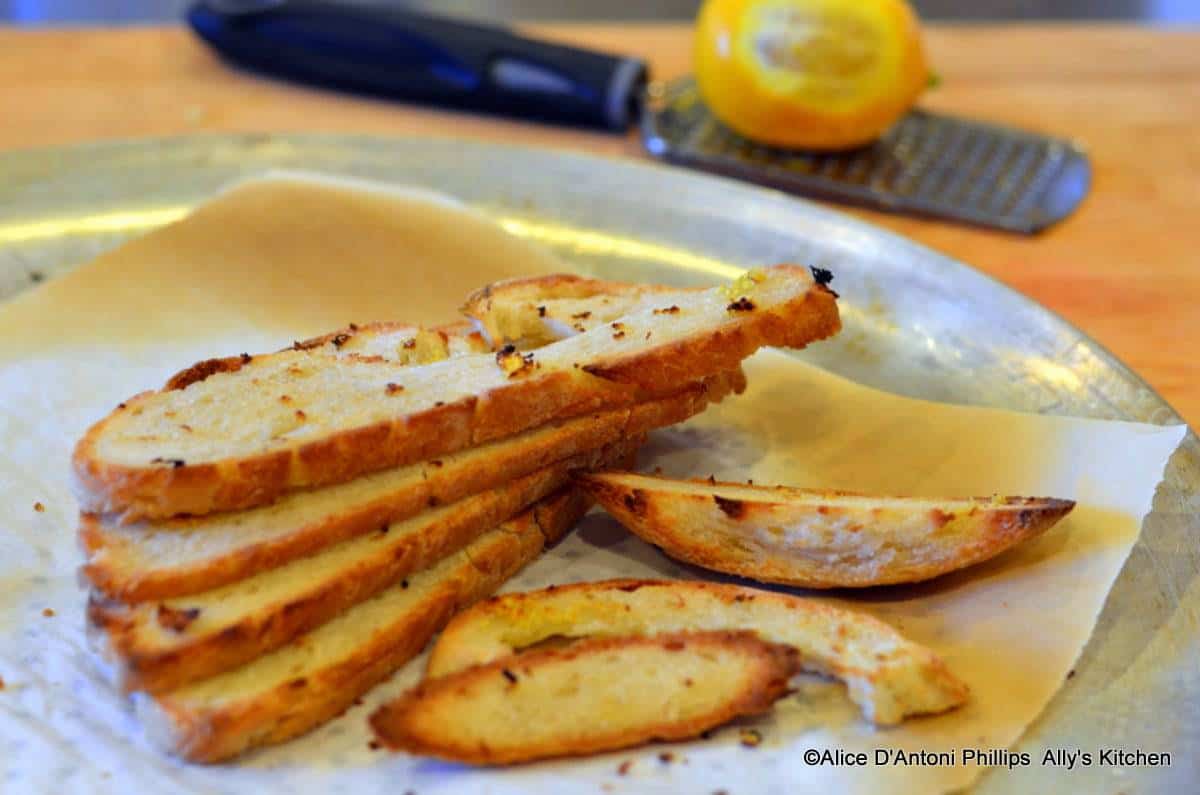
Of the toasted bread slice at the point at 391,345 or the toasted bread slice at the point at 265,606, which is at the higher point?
the toasted bread slice at the point at 391,345

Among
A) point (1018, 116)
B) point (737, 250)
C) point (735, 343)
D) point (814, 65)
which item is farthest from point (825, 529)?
point (1018, 116)

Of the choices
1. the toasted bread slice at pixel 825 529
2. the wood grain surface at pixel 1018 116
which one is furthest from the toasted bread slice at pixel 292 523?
the wood grain surface at pixel 1018 116

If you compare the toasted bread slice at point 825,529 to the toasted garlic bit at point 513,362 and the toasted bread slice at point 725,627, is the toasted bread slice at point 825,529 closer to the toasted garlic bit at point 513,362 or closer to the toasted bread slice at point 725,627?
the toasted bread slice at point 725,627

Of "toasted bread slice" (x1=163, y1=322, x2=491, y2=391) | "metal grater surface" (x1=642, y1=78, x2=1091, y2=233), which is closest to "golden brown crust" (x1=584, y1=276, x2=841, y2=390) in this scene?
"toasted bread slice" (x1=163, y1=322, x2=491, y2=391)

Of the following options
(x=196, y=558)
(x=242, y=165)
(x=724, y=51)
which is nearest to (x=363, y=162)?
(x=242, y=165)

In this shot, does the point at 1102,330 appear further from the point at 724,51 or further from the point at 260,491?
the point at 260,491

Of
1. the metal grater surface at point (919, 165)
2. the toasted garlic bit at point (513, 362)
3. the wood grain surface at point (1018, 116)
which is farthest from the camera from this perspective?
the metal grater surface at point (919, 165)

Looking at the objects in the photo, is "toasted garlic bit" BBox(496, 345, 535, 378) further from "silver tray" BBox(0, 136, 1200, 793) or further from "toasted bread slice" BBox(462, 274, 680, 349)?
"silver tray" BBox(0, 136, 1200, 793)
